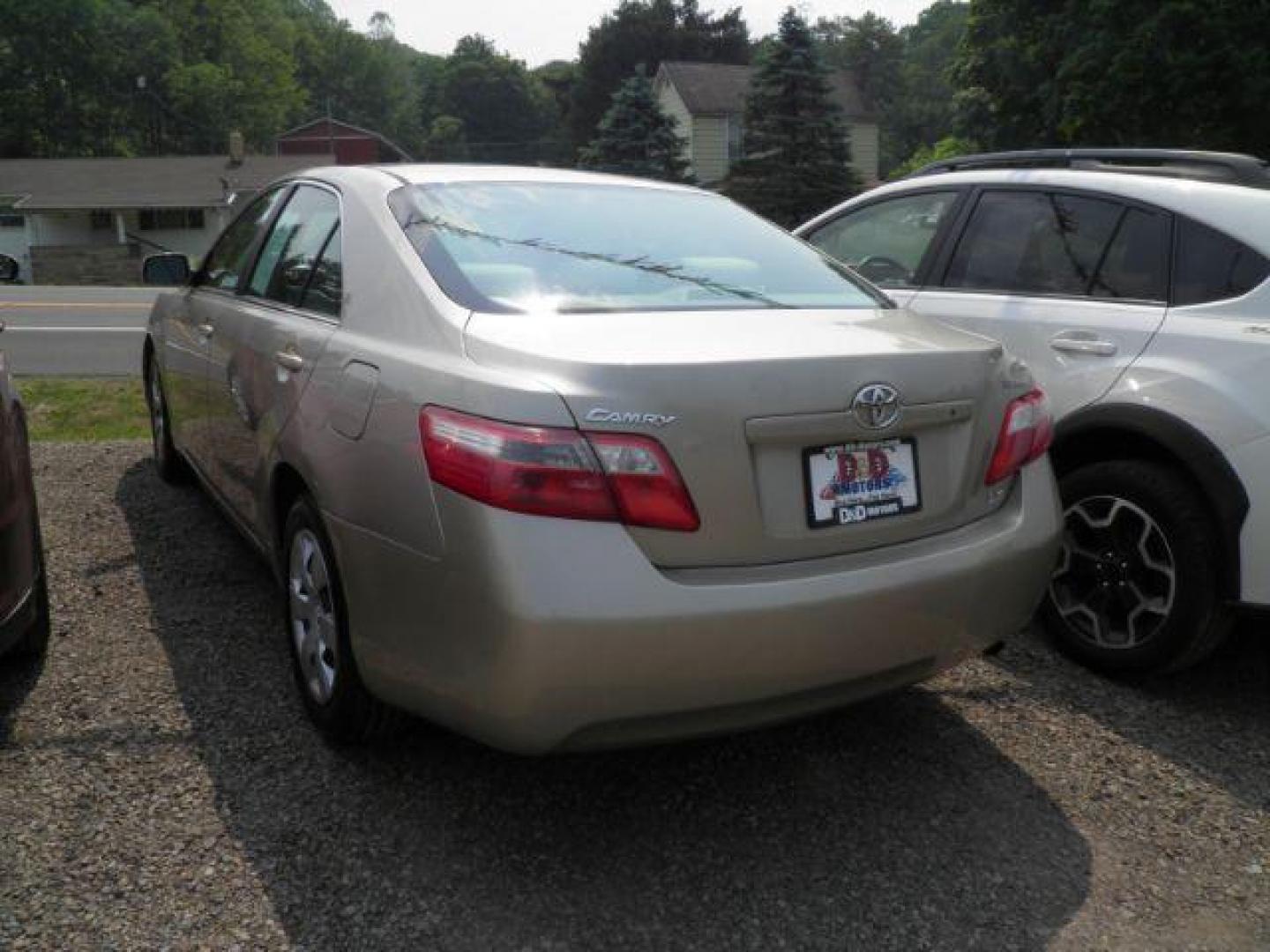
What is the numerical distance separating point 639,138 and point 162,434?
3519 centimetres

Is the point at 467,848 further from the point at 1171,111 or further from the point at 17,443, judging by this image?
the point at 1171,111

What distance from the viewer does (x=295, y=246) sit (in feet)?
12.7

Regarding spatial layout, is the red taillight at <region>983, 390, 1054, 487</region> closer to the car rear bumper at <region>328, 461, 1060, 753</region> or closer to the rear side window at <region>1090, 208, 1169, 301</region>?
the car rear bumper at <region>328, 461, 1060, 753</region>

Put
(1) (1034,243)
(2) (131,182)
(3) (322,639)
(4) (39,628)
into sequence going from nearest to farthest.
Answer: (3) (322,639)
(4) (39,628)
(1) (1034,243)
(2) (131,182)

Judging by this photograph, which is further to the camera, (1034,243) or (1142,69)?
(1142,69)

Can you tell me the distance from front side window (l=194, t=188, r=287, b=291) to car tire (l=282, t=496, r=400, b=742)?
1.52m

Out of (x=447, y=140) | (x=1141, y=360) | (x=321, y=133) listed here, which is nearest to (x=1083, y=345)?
(x=1141, y=360)

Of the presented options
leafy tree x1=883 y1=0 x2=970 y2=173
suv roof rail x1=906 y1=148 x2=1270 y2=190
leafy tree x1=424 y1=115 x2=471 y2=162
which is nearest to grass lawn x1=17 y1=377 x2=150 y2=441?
suv roof rail x1=906 y1=148 x2=1270 y2=190

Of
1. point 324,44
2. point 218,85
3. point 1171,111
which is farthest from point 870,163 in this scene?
point 324,44

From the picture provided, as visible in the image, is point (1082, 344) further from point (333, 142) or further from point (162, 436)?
point (333, 142)

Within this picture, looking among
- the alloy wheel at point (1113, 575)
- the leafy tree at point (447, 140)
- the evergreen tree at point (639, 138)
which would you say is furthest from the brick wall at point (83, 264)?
the leafy tree at point (447, 140)

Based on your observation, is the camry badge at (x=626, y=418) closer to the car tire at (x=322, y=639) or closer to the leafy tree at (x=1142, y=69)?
the car tire at (x=322, y=639)

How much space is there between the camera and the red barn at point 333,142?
69.8 metres

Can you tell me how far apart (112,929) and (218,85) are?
86821mm
